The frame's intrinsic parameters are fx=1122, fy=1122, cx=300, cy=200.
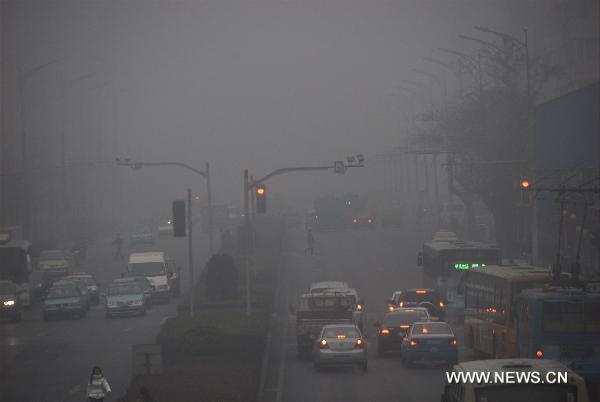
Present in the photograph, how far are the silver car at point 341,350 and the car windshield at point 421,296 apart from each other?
13478 millimetres

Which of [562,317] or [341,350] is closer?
[562,317]

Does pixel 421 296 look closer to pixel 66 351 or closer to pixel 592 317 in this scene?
pixel 66 351

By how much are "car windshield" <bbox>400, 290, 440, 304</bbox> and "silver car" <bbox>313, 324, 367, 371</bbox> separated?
13478 mm

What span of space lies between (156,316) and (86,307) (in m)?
4.18

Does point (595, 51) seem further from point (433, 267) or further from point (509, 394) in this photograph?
point (509, 394)

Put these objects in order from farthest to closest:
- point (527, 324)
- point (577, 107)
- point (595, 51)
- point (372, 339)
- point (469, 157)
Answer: point (595, 51) < point (469, 157) < point (577, 107) < point (372, 339) < point (527, 324)

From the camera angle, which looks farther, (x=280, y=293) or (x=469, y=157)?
(x=469, y=157)

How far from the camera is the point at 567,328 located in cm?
2662

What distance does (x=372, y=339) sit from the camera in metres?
43.1

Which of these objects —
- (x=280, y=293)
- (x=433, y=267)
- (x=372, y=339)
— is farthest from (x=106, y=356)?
(x=280, y=293)

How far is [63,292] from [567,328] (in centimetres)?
3291

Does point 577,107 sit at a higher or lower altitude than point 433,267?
higher

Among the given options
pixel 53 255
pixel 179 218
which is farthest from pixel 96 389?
pixel 53 255

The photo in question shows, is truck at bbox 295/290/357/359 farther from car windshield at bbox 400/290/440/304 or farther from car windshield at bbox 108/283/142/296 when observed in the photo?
car windshield at bbox 108/283/142/296
